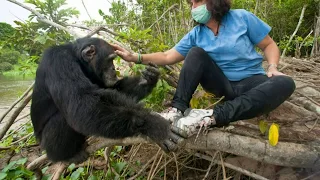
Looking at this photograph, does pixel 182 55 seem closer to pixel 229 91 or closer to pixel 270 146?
pixel 229 91

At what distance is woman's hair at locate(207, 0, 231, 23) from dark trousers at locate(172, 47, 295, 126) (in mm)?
516

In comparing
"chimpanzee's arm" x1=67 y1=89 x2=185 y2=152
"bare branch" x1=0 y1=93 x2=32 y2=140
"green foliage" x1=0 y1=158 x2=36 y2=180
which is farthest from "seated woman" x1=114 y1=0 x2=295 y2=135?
"green foliage" x1=0 y1=158 x2=36 y2=180

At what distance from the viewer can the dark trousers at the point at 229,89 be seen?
269 cm

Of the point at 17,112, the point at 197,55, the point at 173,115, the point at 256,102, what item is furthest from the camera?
the point at 17,112

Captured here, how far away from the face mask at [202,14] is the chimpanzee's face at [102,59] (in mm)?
1149

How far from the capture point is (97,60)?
3328 mm

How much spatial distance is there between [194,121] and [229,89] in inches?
33.8

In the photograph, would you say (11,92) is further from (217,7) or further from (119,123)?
(217,7)

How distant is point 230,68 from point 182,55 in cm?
71

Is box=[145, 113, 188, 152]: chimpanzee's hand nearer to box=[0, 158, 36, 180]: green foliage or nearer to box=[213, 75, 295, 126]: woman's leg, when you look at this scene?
box=[213, 75, 295, 126]: woman's leg

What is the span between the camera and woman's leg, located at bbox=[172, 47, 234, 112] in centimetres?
304

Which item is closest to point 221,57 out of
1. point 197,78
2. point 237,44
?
point 237,44

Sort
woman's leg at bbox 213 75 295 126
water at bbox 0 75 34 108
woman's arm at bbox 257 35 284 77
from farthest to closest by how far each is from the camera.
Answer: water at bbox 0 75 34 108, woman's arm at bbox 257 35 284 77, woman's leg at bbox 213 75 295 126

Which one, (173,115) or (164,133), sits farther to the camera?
(173,115)
